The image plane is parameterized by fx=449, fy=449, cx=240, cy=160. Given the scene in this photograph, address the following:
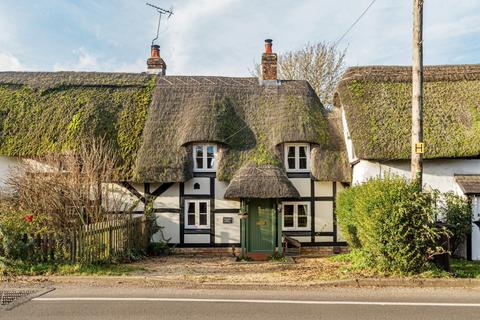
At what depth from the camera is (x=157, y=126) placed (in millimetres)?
16812

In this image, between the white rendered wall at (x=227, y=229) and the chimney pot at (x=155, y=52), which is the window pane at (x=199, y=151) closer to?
the white rendered wall at (x=227, y=229)

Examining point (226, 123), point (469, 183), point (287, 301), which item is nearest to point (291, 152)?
point (226, 123)

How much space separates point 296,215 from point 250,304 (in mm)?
8616

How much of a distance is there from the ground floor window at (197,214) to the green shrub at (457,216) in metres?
7.69

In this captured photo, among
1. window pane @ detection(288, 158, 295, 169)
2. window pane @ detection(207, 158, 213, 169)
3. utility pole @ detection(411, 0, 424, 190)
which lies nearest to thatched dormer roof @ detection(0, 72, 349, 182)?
window pane @ detection(207, 158, 213, 169)

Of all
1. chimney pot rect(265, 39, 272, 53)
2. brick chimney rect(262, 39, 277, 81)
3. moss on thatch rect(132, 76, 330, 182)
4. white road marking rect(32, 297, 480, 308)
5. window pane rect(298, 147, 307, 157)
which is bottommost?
white road marking rect(32, 297, 480, 308)

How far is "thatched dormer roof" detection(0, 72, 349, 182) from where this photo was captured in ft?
52.3

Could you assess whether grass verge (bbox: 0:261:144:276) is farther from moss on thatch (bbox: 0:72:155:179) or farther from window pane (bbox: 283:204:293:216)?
window pane (bbox: 283:204:293:216)

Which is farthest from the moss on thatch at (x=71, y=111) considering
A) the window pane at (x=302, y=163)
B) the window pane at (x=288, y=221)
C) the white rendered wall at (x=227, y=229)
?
the window pane at (x=302, y=163)

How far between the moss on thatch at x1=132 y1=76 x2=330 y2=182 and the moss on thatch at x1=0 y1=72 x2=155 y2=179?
62 centimetres

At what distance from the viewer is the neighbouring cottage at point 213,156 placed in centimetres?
1570

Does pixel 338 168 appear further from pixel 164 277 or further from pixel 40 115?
pixel 40 115

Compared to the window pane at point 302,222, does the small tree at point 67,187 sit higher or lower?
higher

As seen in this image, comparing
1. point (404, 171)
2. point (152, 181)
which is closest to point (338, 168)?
point (404, 171)
